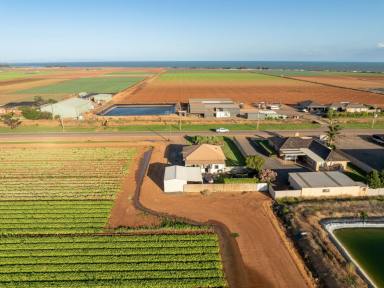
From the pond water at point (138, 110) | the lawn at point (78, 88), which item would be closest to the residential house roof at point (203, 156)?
the pond water at point (138, 110)

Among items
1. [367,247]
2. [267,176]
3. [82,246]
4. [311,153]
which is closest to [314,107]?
[311,153]

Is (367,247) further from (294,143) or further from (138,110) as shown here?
(138,110)

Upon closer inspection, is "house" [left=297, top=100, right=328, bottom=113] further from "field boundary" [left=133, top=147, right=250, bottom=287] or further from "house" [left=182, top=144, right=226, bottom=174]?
"field boundary" [left=133, top=147, right=250, bottom=287]


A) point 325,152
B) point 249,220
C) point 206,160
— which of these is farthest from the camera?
point 325,152

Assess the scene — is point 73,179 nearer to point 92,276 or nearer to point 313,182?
point 92,276

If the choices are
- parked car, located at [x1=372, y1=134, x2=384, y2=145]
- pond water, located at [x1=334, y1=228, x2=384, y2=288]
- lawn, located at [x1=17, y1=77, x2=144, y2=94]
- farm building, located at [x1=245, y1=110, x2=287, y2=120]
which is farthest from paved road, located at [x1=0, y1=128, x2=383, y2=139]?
lawn, located at [x1=17, y1=77, x2=144, y2=94]

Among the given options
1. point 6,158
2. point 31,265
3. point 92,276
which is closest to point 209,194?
point 92,276
